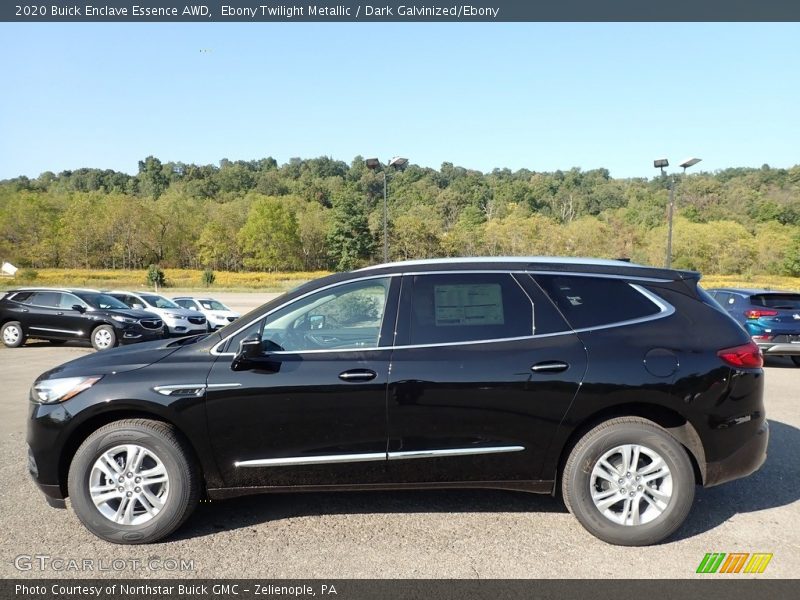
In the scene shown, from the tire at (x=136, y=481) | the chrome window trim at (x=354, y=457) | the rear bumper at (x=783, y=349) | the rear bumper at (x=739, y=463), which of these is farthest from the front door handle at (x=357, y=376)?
the rear bumper at (x=783, y=349)

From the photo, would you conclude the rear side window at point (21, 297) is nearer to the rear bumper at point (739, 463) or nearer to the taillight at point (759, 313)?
the rear bumper at point (739, 463)

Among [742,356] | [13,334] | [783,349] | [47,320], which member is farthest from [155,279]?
[742,356]

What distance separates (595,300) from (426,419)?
1.39 m

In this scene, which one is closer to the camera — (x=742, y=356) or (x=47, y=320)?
(x=742, y=356)

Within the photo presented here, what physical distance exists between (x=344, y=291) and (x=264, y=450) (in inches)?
45.4

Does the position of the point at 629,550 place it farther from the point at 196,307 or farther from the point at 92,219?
the point at 92,219

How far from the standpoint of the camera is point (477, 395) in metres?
3.62

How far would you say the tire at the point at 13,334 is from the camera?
1434cm

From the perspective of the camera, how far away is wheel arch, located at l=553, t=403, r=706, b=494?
12.2 feet

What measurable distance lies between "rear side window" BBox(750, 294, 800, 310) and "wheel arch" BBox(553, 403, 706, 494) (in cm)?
942

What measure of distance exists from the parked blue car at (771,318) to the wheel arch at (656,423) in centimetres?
861

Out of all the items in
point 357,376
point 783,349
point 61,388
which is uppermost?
point 357,376

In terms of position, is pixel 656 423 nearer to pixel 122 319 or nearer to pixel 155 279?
pixel 122 319

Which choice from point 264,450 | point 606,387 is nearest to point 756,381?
point 606,387
